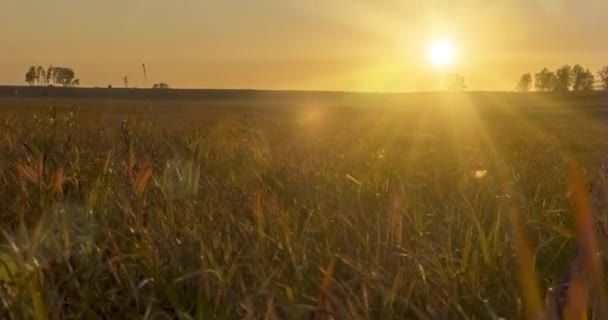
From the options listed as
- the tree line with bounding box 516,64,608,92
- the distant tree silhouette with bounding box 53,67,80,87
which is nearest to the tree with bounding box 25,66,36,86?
the distant tree silhouette with bounding box 53,67,80,87

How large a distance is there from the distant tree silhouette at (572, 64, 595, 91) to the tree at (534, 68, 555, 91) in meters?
3.59

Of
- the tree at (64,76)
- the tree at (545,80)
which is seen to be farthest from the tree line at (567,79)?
the tree at (64,76)

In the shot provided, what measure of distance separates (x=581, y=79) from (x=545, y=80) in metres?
7.04

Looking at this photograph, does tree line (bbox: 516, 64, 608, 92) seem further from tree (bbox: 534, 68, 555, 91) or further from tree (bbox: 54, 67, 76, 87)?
Answer: tree (bbox: 54, 67, 76, 87)

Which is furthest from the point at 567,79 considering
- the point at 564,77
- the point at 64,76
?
the point at 64,76

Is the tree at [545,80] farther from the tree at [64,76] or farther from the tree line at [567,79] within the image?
the tree at [64,76]

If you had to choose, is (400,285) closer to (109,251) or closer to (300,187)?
(109,251)

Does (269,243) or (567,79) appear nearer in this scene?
(269,243)

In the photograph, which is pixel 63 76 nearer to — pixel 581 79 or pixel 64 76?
pixel 64 76

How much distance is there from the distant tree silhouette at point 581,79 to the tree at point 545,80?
3.59 meters

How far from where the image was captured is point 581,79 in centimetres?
11019

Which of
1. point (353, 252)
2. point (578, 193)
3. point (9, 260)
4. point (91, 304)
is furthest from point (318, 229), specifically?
point (578, 193)

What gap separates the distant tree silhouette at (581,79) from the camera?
10950cm

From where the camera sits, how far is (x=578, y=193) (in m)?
2.94
